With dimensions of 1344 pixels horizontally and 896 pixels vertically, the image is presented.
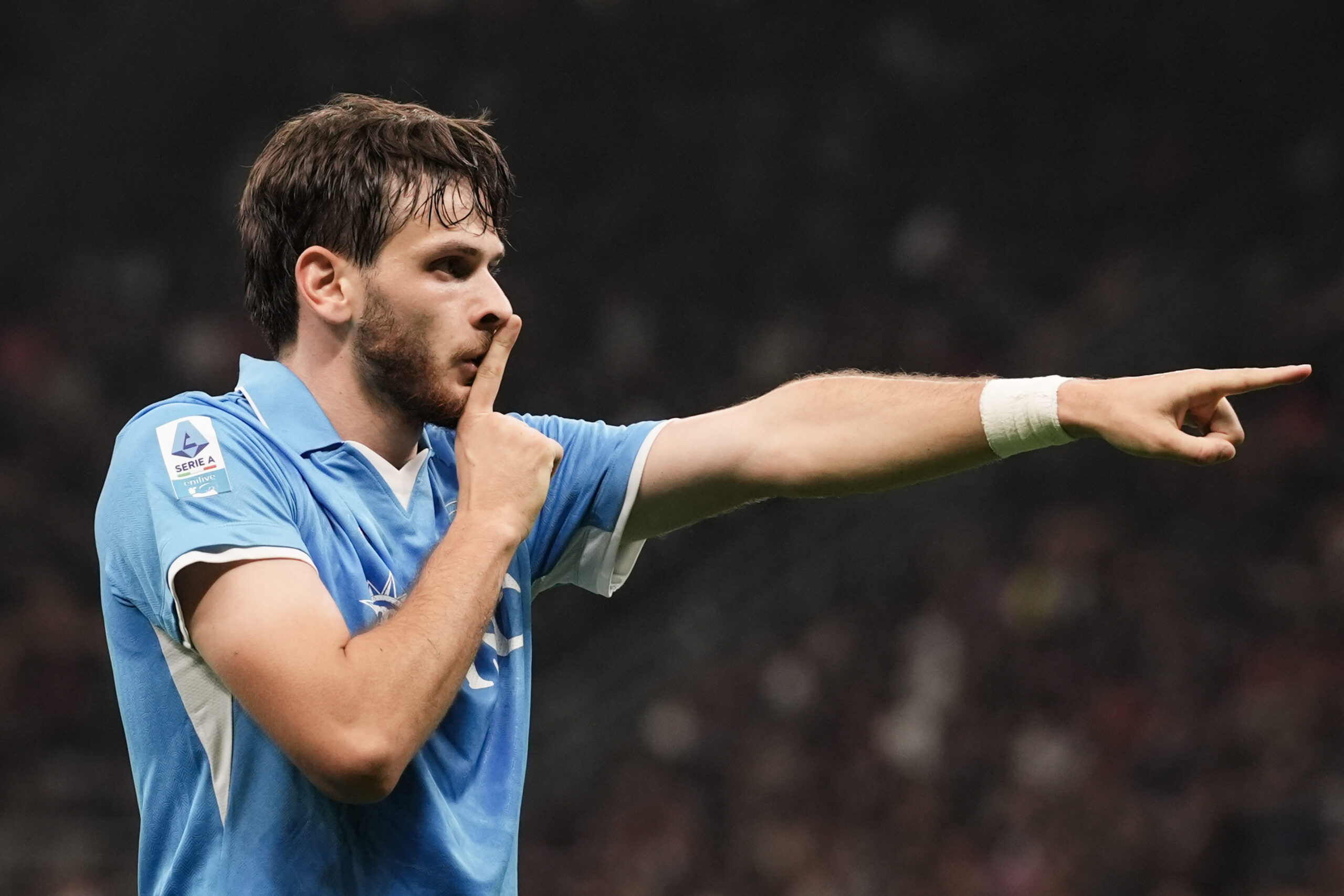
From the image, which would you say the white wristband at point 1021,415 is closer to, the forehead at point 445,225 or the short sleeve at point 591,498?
Result: the short sleeve at point 591,498

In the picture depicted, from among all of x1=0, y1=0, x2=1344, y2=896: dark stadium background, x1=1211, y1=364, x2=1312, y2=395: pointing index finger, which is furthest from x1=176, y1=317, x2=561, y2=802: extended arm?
x1=0, y1=0, x2=1344, y2=896: dark stadium background

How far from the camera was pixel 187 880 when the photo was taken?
89.1 inches

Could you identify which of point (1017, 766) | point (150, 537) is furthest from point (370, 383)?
point (1017, 766)

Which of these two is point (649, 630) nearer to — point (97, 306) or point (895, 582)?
point (895, 582)

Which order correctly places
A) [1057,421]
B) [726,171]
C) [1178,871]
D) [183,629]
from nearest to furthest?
1. [183,629]
2. [1057,421]
3. [1178,871]
4. [726,171]

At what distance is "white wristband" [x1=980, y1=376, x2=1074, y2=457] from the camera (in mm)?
2357

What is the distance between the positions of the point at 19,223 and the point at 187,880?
34.6 feet

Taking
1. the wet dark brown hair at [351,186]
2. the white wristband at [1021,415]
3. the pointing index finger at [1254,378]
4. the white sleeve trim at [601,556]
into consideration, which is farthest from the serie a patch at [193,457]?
the pointing index finger at [1254,378]

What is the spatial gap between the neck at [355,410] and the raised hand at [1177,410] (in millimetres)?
1134

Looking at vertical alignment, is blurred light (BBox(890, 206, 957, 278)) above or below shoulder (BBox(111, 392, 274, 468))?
above

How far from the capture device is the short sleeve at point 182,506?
2.12 metres

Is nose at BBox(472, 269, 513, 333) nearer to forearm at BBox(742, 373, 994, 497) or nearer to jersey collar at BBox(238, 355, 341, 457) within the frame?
jersey collar at BBox(238, 355, 341, 457)

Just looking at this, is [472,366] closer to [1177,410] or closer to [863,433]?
[863,433]

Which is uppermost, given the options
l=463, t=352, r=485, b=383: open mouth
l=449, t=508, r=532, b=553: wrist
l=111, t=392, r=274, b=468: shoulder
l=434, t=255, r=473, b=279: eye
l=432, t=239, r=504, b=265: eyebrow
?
l=432, t=239, r=504, b=265: eyebrow
